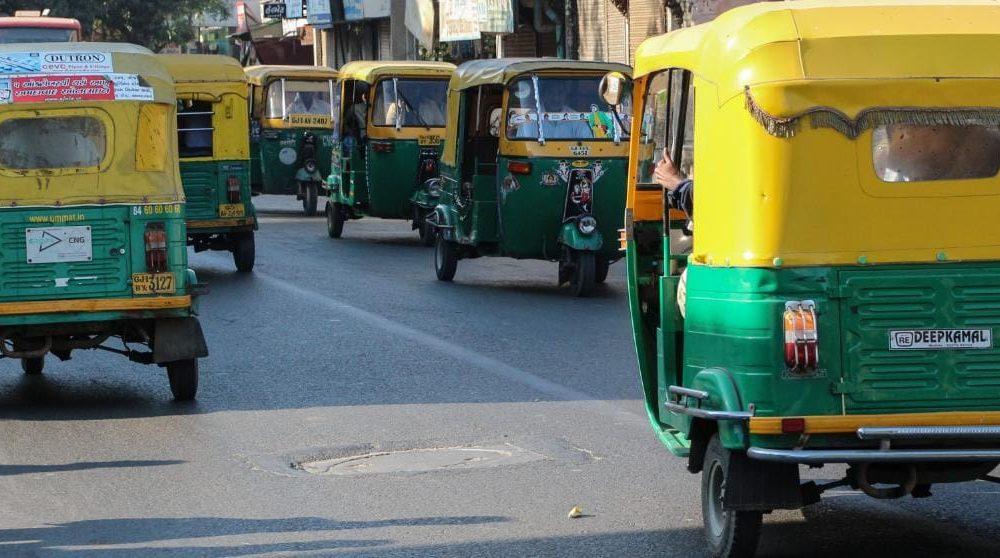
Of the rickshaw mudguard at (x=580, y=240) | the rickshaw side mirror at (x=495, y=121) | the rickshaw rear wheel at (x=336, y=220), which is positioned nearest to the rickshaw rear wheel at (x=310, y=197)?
the rickshaw rear wheel at (x=336, y=220)

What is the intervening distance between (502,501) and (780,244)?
2.25 metres

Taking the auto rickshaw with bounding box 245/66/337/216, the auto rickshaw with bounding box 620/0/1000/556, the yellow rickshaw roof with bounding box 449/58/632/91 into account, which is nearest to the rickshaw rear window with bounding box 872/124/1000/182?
the auto rickshaw with bounding box 620/0/1000/556

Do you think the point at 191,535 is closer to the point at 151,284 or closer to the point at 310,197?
the point at 151,284

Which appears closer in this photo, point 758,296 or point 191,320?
point 758,296

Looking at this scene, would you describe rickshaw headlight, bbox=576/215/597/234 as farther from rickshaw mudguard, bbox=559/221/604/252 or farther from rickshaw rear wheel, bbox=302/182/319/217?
rickshaw rear wheel, bbox=302/182/319/217

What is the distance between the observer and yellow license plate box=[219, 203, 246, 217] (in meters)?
18.2

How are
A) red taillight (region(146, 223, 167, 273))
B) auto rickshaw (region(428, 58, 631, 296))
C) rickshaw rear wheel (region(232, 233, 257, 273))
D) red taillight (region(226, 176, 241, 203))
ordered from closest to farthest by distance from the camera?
red taillight (region(146, 223, 167, 273))
auto rickshaw (region(428, 58, 631, 296))
red taillight (region(226, 176, 241, 203))
rickshaw rear wheel (region(232, 233, 257, 273))

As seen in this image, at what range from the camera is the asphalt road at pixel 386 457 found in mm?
6828

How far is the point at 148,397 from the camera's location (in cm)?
1066

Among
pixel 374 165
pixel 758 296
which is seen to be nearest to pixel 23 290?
pixel 758 296

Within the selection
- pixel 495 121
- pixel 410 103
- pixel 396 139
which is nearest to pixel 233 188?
pixel 495 121

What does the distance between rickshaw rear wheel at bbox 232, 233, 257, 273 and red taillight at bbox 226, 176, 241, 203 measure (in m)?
0.52

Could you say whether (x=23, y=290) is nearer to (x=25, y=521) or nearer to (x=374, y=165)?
(x=25, y=521)

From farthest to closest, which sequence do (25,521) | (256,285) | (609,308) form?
(256,285) < (609,308) < (25,521)
